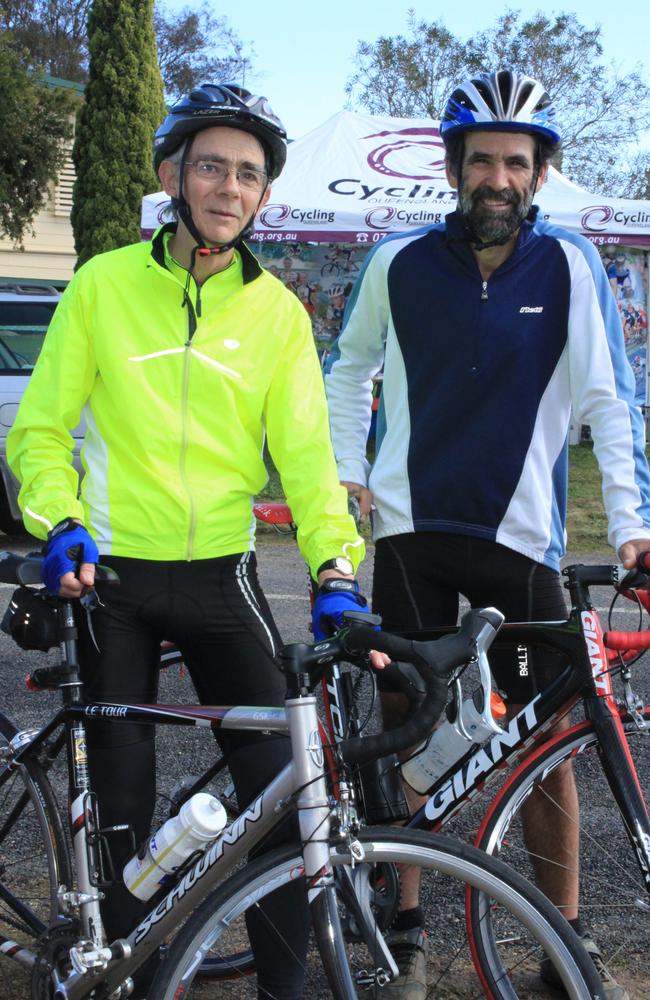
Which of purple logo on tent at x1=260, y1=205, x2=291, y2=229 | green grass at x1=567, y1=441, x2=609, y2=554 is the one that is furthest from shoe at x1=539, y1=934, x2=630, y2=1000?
purple logo on tent at x1=260, y1=205, x2=291, y2=229

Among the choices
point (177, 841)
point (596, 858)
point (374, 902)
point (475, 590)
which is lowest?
point (596, 858)

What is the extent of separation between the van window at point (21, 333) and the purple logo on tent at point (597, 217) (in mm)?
6124

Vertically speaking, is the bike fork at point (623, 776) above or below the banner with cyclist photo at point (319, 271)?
below

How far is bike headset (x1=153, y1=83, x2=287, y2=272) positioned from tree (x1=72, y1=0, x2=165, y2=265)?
16394mm

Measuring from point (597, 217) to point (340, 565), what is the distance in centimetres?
1093

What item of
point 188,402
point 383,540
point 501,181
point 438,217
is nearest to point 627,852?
point 383,540

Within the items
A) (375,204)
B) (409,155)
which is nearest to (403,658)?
(375,204)

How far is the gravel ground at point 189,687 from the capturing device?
3.97 meters

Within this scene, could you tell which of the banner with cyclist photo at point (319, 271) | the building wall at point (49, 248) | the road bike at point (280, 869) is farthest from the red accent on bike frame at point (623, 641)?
the building wall at point (49, 248)

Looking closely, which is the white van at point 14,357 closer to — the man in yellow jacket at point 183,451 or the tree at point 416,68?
the man in yellow jacket at point 183,451

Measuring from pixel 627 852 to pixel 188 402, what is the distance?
1555 millimetres

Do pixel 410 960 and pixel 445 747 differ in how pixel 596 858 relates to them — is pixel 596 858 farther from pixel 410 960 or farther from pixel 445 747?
pixel 445 747

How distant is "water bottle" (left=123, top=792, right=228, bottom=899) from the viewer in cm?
220

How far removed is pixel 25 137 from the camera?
65.3 feet
